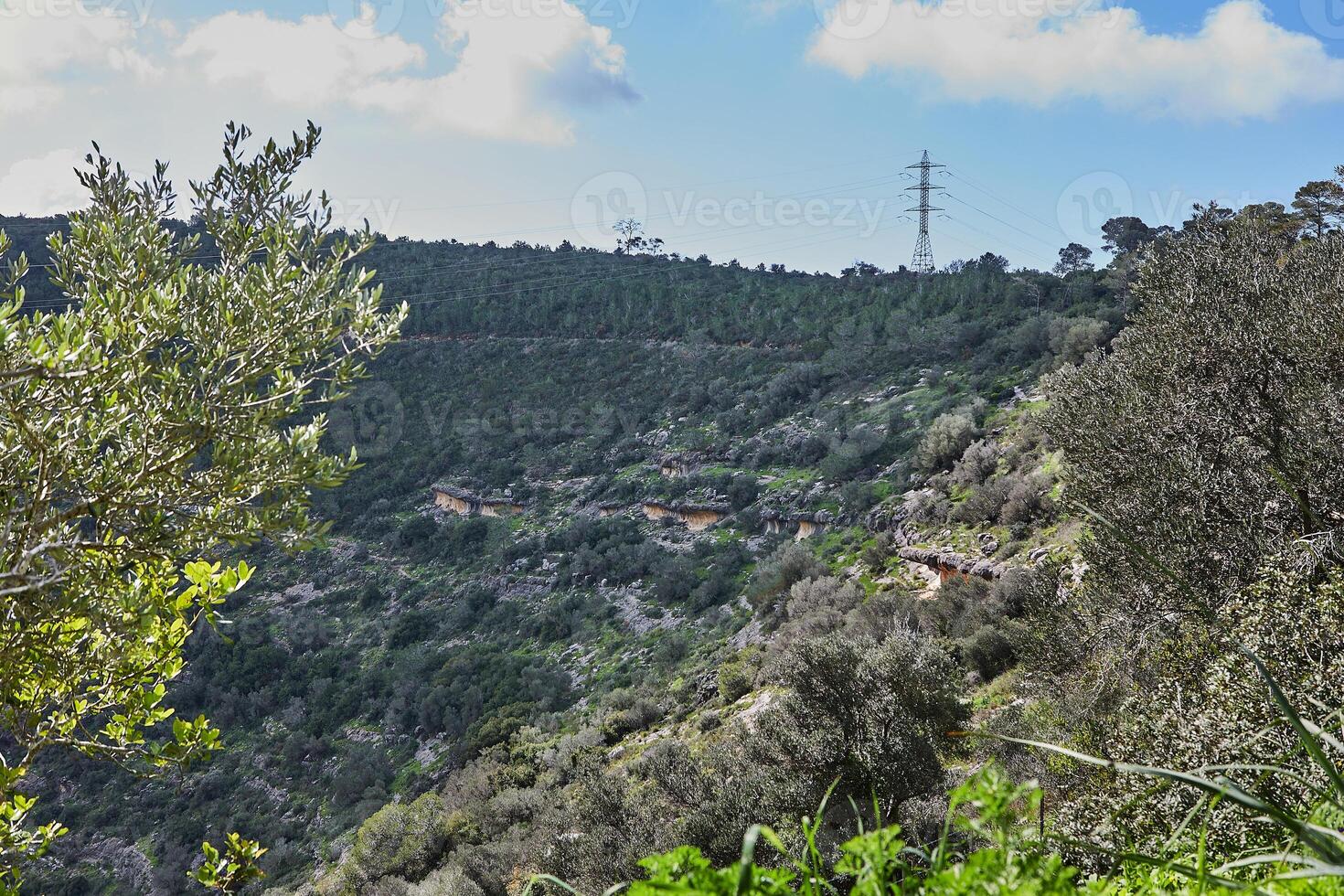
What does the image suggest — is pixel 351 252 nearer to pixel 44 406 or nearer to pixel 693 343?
pixel 44 406

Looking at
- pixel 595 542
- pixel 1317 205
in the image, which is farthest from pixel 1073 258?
pixel 595 542

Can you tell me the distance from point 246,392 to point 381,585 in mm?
32030

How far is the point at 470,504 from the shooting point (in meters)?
38.2

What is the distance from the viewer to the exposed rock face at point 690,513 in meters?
30.5

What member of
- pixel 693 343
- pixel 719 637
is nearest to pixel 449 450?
pixel 693 343

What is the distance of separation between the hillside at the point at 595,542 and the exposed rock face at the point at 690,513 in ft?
0.37

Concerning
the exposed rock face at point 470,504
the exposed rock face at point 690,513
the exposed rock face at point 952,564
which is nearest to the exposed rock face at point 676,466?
the exposed rock face at point 690,513

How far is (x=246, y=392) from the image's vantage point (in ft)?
12.6

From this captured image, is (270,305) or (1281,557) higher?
(270,305)

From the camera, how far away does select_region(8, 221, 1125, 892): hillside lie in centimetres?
1928
